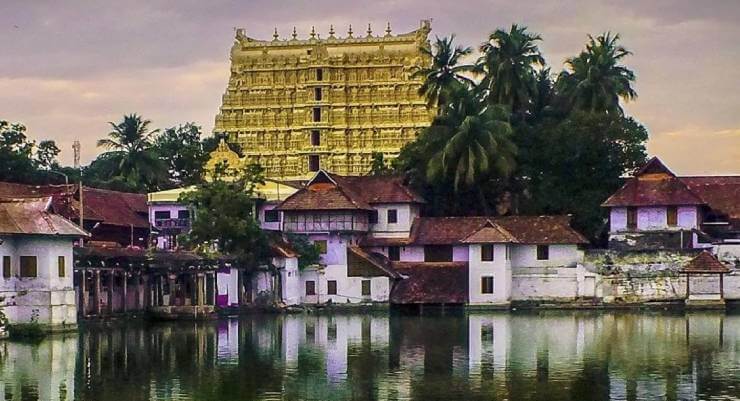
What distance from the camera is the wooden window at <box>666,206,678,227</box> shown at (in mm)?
71000

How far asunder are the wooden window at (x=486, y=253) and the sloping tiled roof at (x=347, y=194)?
5.24 meters

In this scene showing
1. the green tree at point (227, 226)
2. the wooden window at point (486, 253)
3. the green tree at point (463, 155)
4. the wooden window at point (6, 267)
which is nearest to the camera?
the wooden window at point (6, 267)

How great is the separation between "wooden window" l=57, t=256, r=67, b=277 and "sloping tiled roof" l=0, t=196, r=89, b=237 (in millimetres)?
940

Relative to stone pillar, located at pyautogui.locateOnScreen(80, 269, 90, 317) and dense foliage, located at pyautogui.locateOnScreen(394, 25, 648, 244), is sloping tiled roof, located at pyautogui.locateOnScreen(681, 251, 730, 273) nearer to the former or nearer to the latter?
dense foliage, located at pyautogui.locateOnScreen(394, 25, 648, 244)

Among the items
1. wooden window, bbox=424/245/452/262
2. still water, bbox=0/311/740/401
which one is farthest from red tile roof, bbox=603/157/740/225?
still water, bbox=0/311/740/401

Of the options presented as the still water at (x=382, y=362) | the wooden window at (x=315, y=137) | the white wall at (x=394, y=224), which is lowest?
the still water at (x=382, y=362)

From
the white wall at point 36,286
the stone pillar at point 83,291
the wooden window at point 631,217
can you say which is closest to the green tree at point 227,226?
the stone pillar at point 83,291

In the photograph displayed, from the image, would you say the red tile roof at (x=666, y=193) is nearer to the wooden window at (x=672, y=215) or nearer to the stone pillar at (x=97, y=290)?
the wooden window at (x=672, y=215)

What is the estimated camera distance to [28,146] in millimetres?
84062

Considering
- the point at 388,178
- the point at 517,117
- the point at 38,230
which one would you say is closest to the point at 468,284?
the point at 388,178

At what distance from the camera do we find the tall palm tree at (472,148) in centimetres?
7500

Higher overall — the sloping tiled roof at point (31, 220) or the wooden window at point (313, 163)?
the wooden window at point (313, 163)

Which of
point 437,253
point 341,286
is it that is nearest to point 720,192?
point 437,253

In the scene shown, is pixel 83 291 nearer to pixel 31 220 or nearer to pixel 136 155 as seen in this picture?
pixel 31 220
